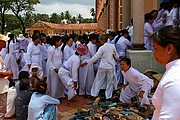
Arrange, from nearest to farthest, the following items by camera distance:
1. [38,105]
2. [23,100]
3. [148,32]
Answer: [38,105] < [23,100] < [148,32]

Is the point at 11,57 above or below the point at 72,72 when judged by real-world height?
above

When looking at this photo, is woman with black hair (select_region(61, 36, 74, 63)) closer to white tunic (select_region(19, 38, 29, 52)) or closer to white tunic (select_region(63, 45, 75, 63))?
white tunic (select_region(63, 45, 75, 63))

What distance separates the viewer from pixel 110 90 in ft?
22.4

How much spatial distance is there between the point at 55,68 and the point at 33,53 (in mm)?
979

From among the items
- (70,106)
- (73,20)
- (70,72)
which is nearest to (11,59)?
(70,72)

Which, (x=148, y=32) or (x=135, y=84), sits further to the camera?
(x=148, y=32)

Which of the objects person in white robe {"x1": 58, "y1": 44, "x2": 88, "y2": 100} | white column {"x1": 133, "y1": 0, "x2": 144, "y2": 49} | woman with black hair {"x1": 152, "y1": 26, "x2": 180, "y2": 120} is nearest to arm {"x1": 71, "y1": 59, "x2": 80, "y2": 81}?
person in white robe {"x1": 58, "y1": 44, "x2": 88, "y2": 100}

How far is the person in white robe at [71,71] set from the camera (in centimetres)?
678

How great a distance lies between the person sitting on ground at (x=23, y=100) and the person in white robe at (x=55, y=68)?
186cm

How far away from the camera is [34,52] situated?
7.61 m

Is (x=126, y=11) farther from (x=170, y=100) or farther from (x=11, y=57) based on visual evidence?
(x=170, y=100)

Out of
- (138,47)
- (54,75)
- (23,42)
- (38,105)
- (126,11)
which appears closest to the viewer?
(38,105)

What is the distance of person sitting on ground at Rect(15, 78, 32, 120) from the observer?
16.9ft

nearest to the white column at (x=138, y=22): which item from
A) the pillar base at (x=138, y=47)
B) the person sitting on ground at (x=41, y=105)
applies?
the pillar base at (x=138, y=47)
